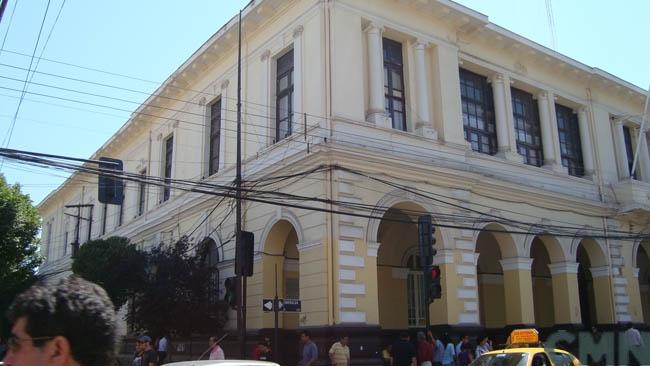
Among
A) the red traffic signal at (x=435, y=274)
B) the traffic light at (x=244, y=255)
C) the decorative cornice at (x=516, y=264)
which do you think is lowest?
the red traffic signal at (x=435, y=274)

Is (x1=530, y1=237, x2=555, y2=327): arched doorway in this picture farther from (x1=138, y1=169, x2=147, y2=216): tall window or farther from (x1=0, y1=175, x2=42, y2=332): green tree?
(x1=0, y1=175, x2=42, y2=332): green tree

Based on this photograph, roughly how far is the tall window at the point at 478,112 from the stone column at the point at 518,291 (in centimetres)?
460

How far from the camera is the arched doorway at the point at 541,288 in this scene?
29.0 meters

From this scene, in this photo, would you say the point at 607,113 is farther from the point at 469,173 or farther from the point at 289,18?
the point at 289,18

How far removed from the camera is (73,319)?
258 cm

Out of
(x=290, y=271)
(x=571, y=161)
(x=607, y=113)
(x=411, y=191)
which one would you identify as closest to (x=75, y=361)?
(x=411, y=191)

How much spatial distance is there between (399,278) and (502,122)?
756cm

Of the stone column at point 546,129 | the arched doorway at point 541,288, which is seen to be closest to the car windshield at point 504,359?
→ the stone column at point 546,129

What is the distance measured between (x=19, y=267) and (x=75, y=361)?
3014 centimetres

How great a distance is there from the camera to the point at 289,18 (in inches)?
877

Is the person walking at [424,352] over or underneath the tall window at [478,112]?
underneath

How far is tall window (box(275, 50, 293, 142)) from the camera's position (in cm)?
2211

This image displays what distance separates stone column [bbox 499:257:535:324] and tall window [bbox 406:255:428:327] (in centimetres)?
322

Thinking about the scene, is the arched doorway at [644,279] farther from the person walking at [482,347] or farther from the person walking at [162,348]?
the person walking at [162,348]
